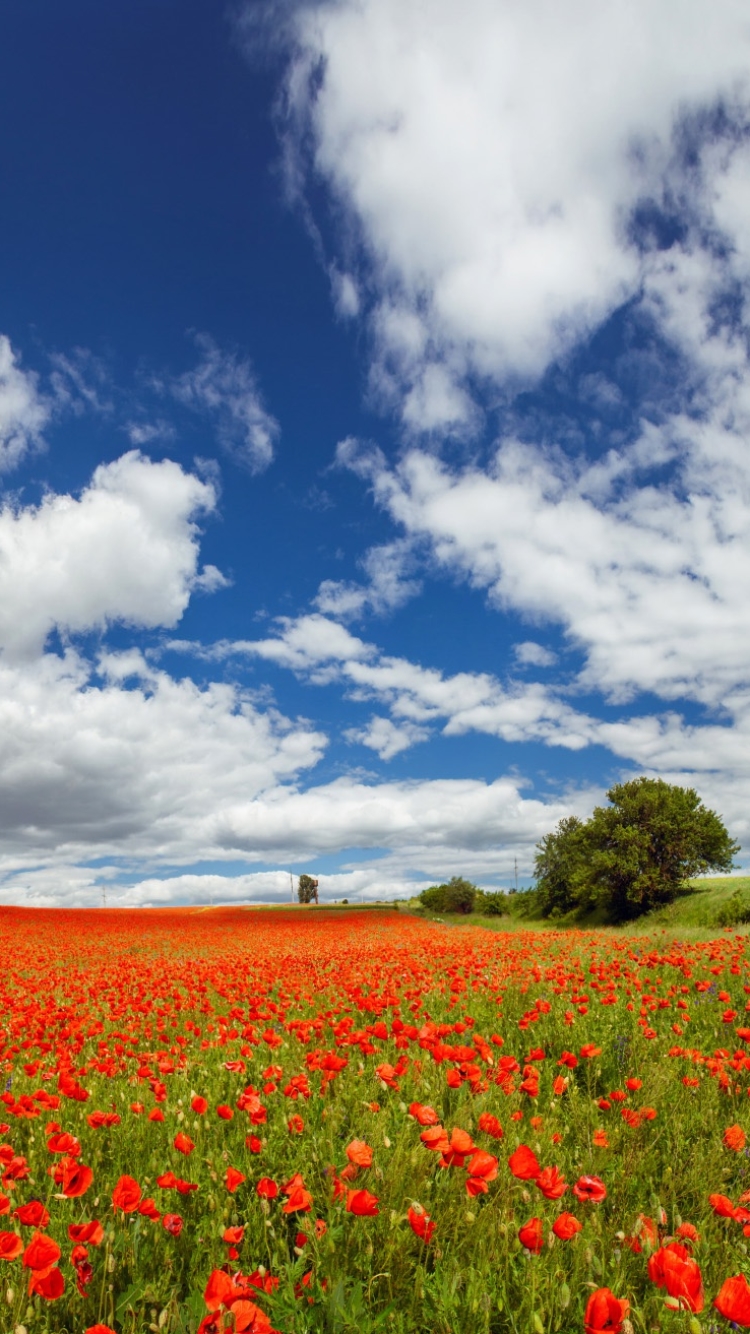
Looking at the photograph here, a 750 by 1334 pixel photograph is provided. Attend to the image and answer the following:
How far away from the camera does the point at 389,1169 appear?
152 inches

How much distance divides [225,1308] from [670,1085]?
4533 mm

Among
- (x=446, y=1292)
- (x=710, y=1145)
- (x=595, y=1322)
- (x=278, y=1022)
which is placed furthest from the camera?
(x=278, y=1022)

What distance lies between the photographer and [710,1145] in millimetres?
4785

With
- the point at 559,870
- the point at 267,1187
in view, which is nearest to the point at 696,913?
the point at 559,870

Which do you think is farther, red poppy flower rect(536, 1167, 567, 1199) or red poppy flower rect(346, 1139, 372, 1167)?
red poppy flower rect(346, 1139, 372, 1167)

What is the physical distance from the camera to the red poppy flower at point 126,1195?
308 centimetres

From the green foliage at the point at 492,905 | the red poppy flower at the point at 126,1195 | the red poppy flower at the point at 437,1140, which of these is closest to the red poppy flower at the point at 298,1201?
the red poppy flower at the point at 437,1140

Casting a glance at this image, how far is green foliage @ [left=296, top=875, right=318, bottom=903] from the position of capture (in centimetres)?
10594

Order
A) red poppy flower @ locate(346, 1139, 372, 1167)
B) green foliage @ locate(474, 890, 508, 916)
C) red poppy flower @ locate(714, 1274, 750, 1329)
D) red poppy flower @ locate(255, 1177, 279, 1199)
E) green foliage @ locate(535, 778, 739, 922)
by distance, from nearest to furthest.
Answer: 1. red poppy flower @ locate(714, 1274, 750, 1329)
2. red poppy flower @ locate(346, 1139, 372, 1167)
3. red poppy flower @ locate(255, 1177, 279, 1199)
4. green foliage @ locate(535, 778, 739, 922)
5. green foliage @ locate(474, 890, 508, 916)

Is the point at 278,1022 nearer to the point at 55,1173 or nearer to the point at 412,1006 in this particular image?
the point at 412,1006

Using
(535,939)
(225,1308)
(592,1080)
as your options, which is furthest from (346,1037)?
(535,939)

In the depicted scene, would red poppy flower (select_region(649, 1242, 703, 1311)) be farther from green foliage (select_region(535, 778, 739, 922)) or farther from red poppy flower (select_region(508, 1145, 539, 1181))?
green foliage (select_region(535, 778, 739, 922))

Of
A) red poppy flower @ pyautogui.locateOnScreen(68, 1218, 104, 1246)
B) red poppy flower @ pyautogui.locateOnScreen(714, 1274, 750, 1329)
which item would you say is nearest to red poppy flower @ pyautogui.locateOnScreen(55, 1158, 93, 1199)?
red poppy flower @ pyautogui.locateOnScreen(68, 1218, 104, 1246)

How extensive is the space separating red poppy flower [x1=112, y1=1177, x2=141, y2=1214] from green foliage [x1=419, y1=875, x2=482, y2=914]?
217 ft
